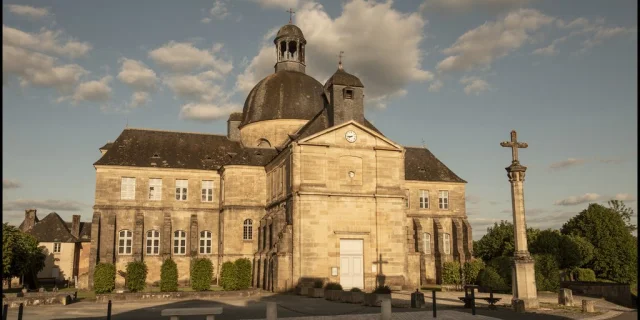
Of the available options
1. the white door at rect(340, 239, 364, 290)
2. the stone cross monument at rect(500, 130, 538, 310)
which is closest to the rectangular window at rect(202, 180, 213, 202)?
the white door at rect(340, 239, 364, 290)

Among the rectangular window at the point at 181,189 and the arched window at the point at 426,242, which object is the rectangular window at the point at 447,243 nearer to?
the arched window at the point at 426,242

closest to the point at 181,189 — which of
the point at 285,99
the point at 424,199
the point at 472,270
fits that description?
the point at 285,99

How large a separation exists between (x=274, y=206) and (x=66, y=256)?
30.8 m

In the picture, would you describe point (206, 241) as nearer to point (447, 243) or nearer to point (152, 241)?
point (152, 241)

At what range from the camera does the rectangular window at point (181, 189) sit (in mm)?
38594

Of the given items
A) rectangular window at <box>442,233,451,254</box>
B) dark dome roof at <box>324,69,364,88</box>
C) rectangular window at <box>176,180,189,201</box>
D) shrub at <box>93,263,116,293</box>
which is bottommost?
shrub at <box>93,263,116,293</box>

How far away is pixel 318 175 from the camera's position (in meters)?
31.8

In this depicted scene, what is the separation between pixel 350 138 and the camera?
3294cm

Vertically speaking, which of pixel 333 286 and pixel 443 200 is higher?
pixel 443 200

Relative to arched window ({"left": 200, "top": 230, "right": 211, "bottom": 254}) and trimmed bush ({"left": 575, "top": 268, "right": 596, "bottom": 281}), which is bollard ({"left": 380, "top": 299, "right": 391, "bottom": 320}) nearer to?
arched window ({"left": 200, "top": 230, "right": 211, "bottom": 254})

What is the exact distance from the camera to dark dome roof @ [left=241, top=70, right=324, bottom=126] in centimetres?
4234

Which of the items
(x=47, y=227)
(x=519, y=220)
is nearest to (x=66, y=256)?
(x=47, y=227)

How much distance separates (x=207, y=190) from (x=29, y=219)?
1333 inches

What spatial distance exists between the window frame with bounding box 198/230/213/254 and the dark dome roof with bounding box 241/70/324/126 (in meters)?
10.1
